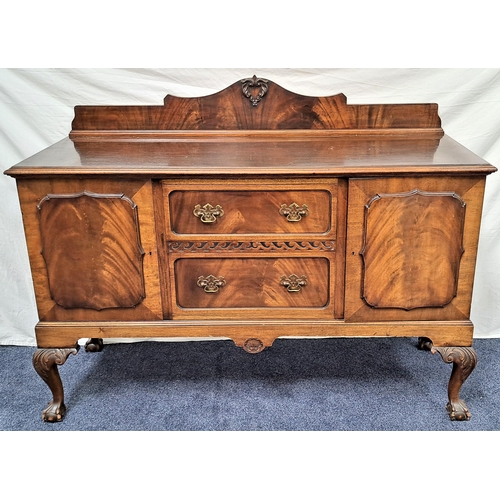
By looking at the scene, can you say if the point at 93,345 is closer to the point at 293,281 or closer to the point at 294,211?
the point at 293,281

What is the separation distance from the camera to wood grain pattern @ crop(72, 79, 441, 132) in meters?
2.08

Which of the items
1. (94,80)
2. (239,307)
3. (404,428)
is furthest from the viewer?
(94,80)

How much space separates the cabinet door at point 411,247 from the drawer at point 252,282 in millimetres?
107

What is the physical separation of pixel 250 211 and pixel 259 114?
0.50 metres

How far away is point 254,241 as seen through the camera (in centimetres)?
179

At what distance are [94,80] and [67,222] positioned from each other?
34.1 inches

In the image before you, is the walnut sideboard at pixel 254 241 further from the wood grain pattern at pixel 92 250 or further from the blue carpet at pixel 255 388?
the blue carpet at pixel 255 388

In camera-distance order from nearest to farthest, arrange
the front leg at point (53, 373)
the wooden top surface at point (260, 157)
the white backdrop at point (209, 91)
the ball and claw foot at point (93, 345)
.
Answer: the wooden top surface at point (260, 157) < the front leg at point (53, 373) < the white backdrop at point (209, 91) < the ball and claw foot at point (93, 345)

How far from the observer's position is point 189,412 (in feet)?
6.92

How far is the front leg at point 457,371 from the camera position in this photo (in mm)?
1914

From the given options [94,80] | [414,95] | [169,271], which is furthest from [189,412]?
[414,95]

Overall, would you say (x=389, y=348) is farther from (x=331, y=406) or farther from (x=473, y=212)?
(x=473, y=212)

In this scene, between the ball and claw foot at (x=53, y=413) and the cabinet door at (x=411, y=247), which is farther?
the ball and claw foot at (x=53, y=413)

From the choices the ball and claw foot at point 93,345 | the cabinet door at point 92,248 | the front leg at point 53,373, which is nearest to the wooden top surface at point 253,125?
the cabinet door at point 92,248
